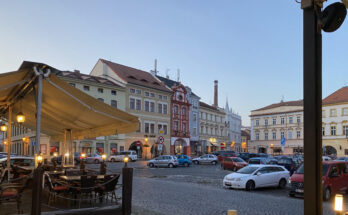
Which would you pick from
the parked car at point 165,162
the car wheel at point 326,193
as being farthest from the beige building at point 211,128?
the car wheel at point 326,193

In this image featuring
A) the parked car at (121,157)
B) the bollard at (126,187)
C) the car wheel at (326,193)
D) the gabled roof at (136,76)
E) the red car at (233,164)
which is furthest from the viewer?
the gabled roof at (136,76)

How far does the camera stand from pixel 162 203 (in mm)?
13172

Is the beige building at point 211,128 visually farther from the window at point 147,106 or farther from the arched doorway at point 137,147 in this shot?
the arched doorway at point 137,147

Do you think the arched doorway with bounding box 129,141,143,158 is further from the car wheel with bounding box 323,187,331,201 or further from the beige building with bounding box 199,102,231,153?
the car wheel with bounding box 323,187,331,201

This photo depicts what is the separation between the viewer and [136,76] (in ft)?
203

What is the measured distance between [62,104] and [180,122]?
185 ft

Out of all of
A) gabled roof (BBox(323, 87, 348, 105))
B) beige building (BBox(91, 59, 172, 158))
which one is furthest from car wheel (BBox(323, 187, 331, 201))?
gabled roof (BBox(323, 87, 348, 105))

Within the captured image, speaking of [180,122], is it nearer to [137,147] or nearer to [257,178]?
[137,147]

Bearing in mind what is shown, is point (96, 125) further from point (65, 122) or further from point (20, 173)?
point (20, 173)

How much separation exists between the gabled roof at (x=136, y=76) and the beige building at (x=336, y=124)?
131 ft

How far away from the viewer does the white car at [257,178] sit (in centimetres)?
1875

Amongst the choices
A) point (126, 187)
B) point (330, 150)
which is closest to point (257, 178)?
point (126, 187)

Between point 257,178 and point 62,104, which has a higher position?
point 62,104

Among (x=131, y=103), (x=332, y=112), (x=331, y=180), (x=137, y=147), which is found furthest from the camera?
(x=332, y=112)
